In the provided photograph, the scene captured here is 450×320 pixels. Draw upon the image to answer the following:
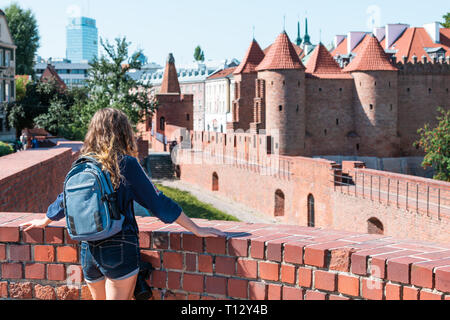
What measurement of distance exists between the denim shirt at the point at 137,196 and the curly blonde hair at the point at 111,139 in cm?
5

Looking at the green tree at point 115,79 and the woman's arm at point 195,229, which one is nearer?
the woman's arm at point 195,229

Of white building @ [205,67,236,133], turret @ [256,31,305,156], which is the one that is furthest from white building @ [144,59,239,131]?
turret @ [256,31,305,156]

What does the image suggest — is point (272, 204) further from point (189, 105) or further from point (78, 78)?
point (78, 78)

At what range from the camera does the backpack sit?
3.28 meters

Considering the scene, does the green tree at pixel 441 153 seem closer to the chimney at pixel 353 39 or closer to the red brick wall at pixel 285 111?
the red brick wall at pixel 285 111

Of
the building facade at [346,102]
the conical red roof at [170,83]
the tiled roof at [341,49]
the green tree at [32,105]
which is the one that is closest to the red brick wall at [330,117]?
the building facade at [346,102]

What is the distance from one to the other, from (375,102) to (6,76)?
25557mm

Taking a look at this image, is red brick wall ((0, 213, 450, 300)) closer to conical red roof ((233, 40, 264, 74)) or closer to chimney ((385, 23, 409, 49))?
conical red roof ((233, 40, 264, 74))

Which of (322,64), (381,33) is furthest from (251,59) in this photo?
(381,33)

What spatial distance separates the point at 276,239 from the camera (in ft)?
12.1

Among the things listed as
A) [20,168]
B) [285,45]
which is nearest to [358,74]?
[285,45]

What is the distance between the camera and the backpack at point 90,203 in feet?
10.8

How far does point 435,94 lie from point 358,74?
5789mm

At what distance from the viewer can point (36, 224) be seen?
4.03 m
